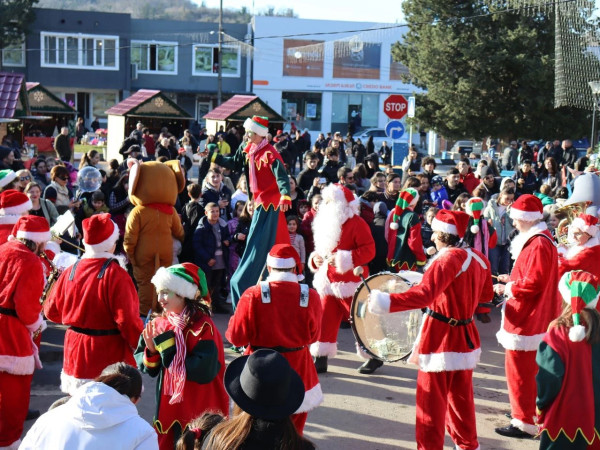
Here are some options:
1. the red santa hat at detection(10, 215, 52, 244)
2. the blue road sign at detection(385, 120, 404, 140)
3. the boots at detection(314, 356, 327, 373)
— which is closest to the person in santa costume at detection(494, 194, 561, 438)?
the boots at detection(314, 356, 327, 373)

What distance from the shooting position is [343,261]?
8125mm

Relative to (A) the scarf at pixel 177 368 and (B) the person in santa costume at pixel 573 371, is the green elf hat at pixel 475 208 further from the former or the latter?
(A) the scarf at pixel 177 368

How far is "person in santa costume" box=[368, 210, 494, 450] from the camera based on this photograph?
6.00 m

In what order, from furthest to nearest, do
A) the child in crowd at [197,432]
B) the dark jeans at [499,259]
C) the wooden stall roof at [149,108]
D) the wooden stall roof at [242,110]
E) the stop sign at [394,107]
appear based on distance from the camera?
the wooden stall roof at [149,108]
the wooden stall roof at [242,110]
the stop sign at [394,107]
the dark jeans at [499,259]
the child in crowd at [197,432]

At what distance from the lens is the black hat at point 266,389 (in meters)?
3.23

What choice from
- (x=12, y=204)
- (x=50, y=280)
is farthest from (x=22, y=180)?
(x=50, y=280)

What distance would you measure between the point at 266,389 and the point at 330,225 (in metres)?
5.08

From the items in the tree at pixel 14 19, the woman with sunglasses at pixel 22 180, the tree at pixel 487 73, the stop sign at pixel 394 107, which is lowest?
the woman with sunglasses at pixel 22 180

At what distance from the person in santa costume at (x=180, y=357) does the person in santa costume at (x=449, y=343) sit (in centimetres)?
160

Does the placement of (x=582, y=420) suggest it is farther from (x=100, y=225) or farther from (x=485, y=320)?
(x=485, y=320)

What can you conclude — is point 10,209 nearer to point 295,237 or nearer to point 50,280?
point 50,280

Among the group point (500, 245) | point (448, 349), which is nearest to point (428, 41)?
point (500, 245)

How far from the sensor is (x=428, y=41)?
3341 cm

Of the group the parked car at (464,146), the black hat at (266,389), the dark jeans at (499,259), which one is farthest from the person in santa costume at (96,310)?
the parked car at (464,146)
